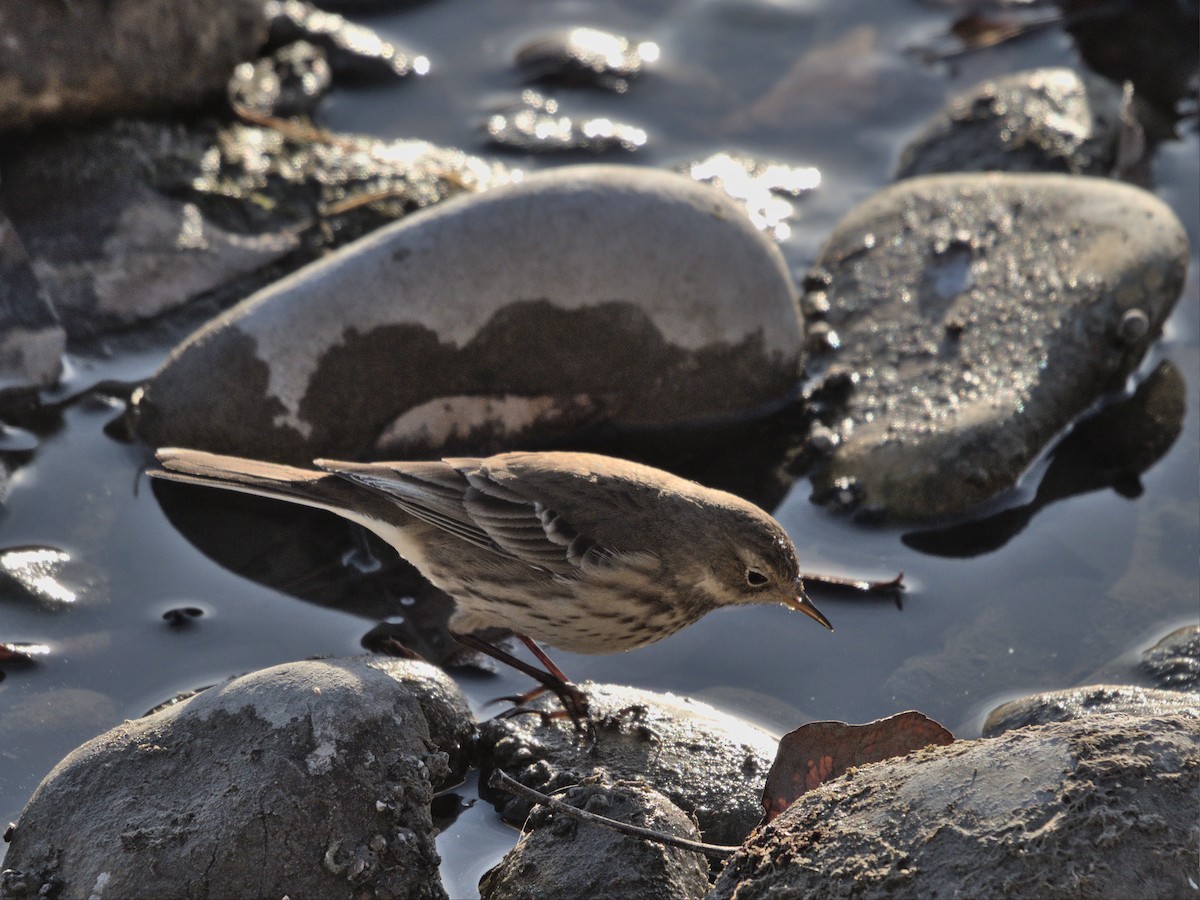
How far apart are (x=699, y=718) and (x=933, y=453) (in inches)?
85.4

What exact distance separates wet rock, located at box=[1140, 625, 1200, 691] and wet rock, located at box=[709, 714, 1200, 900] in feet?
6.77

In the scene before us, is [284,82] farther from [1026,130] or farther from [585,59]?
[1026,130]

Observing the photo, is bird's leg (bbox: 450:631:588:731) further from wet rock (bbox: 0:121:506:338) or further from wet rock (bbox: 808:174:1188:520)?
wet rock (bbox: 0:121:506:338)

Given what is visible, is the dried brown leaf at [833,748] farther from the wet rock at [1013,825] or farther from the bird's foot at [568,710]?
the bird's foot at [568,710]

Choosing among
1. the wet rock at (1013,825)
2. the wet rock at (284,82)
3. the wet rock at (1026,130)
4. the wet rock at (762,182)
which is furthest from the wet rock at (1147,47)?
the wet rock at (1013,825)

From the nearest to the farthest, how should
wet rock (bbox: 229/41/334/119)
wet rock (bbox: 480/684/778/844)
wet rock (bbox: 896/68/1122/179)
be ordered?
wet rock (bbox: 480/684/778/844) → wet rock (bbox: 896/68/1122/179) → wet rock (bbox: 229/41/334/119)

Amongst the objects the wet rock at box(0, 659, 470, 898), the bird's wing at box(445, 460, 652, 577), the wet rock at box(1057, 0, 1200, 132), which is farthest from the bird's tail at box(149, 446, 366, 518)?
the wet rock at box(1057, 0, 1200, 132)

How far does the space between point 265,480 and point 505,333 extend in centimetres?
169

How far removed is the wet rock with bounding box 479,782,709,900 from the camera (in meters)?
4.07

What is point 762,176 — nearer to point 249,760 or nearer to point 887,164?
point 887,164

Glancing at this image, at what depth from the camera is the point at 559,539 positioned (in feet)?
17.5

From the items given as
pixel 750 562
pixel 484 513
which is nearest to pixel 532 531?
pixel 484 513

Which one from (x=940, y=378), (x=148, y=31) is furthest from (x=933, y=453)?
(x=148, y=31)

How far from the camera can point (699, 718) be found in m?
5.16
